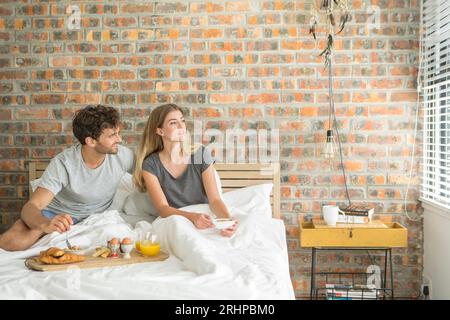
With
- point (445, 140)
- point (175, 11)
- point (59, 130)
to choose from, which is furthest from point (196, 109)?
point (445, 140)

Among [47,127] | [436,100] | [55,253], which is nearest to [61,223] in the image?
[55,253]

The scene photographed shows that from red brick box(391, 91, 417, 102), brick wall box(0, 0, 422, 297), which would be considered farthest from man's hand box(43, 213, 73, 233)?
red brick box(391, 91, 417, 102)

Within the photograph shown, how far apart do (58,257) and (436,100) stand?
2352mm

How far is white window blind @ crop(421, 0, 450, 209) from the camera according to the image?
3.06m

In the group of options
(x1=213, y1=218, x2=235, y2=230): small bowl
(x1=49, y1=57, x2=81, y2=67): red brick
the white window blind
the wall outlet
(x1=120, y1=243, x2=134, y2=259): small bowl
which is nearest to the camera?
(x1=120, y1=243, x2=134, y2=259): small bowl

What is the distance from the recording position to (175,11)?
348cm

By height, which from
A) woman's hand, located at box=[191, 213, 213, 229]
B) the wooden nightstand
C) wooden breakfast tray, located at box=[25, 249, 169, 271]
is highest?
woman's hand, located at box=[191, 213, 213, 229]

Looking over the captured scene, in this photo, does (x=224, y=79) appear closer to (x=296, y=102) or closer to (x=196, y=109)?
(x=196, y=109)

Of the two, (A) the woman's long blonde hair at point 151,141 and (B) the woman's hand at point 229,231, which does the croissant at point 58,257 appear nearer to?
(B) the woman's hand at point 229,231

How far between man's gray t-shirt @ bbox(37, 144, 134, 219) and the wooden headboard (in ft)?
2.24

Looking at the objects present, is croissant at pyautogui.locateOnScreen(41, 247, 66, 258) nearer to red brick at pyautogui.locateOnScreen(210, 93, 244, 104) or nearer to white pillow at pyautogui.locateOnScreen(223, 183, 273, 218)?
white pillow at pyautogui.locateOnScreen(223, 183, 273, 218)

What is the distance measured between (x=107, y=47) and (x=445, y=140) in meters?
2.28
